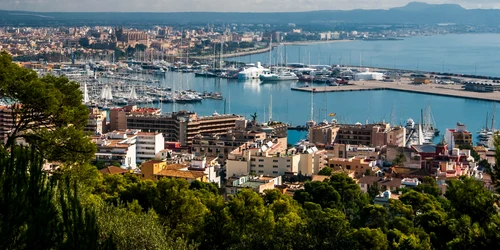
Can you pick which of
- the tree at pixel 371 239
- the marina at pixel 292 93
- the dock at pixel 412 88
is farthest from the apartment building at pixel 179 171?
the dock at pixel 412 88

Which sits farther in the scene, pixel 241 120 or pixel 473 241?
pixel 241 120

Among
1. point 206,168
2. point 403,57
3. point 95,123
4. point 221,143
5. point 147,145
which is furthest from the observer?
point 403,57

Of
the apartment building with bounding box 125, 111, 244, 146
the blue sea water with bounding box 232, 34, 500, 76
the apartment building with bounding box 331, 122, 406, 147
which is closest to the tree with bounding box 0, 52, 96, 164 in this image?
the apartment building with bounding box 125, 111, 244, 146

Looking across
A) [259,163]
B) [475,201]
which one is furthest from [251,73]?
[475,201]

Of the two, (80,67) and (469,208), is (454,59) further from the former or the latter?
(469,208)

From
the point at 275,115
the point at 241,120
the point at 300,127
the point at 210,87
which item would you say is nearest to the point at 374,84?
the point at 210,87

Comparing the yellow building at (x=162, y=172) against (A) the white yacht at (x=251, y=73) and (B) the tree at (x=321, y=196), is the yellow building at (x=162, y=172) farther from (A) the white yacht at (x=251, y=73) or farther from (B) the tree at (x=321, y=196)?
(A) the white yacht at (x=251, y=73)

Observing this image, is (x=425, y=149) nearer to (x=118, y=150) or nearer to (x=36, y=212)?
(x=118, y=150)
